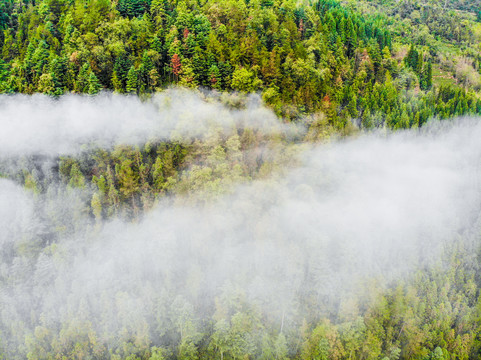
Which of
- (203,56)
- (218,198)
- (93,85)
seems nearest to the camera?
(218,198)

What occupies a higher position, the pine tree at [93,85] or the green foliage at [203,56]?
the green foliage at [203,56]

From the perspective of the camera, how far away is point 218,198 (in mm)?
74500

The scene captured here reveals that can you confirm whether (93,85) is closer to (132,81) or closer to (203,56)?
(132,81)

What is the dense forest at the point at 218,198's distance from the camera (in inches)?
2653

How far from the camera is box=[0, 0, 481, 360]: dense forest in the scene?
221 feet

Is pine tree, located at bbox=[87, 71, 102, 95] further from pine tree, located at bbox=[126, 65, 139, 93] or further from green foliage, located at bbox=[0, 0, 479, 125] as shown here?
pine tree, located at bbox=[126, 65, 139, 93]

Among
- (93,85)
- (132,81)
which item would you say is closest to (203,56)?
(132,81)

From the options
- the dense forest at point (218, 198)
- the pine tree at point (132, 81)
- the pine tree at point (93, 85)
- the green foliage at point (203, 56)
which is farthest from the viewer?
the green foliage at point (203, 56)

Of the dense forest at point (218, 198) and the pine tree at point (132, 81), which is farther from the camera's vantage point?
the pine tree at point (132, 81)

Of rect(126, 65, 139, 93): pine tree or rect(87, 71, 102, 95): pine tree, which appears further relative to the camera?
rect(126, 65, 139, 93): pine tree

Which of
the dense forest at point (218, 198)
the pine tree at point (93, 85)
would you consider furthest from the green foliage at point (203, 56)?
the dense forest at point (218, 198)

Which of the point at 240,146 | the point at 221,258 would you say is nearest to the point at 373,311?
the point at 221,258


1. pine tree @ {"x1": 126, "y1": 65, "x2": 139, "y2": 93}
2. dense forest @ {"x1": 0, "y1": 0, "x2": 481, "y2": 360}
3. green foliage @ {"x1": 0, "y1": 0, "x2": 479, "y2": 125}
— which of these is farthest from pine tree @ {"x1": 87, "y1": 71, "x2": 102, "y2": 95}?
pine tree @ {"x1": 126, "y1": 65, "x2": 139, "y2": 93}

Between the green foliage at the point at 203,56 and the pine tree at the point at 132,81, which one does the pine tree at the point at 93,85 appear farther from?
the pine tree at the point at 132,81
